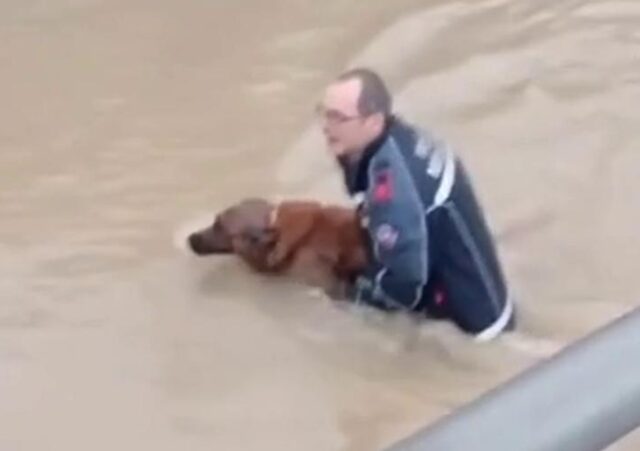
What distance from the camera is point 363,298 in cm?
111

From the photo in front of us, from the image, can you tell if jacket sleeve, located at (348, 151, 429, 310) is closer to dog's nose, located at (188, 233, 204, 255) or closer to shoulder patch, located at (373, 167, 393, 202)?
shoulder patch, located at (373, 167, 393, 202)

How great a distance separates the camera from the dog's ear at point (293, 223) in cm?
111

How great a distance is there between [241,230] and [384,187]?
128mm

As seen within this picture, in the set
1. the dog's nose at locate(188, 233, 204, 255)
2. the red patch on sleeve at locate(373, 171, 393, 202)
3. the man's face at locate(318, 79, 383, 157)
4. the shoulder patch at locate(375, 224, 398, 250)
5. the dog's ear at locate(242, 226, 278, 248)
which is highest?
the man's face at locate(318, 79, 383, 157)

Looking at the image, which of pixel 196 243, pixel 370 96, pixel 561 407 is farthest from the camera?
pixel 196 243

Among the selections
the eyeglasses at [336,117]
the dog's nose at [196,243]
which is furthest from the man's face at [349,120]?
the dog's nose at [196,243]

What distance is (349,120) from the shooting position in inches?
40.9

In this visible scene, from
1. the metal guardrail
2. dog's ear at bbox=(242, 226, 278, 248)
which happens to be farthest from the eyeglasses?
the metal guardrail

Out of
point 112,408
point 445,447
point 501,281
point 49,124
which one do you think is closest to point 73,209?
point 49,124

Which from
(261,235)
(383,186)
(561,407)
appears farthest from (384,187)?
(561,407)

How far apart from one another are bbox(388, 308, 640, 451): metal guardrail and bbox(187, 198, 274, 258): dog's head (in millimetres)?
629

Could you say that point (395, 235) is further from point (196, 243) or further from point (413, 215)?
point (196, 243)

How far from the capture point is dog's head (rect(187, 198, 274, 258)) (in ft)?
3.67

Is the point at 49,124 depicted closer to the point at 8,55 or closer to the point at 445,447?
the point at 8,55
